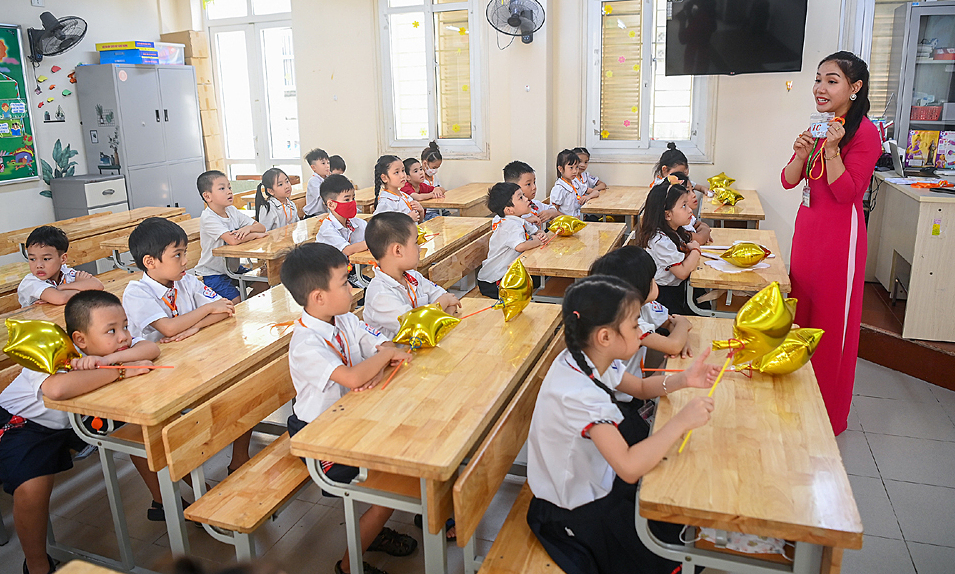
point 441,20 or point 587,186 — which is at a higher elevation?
point 441,20

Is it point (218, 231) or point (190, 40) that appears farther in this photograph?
point (190, 40)

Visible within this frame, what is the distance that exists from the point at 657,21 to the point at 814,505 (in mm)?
5670

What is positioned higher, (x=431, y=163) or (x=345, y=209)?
(x=431, y=163)

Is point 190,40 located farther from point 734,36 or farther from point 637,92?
point 734,36

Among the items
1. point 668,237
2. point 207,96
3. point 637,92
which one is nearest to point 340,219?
point 668,237

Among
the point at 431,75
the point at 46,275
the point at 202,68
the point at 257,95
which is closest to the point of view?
the point at 46,275

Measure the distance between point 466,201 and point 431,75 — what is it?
75.9 inches

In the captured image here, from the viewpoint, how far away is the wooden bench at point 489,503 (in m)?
1.63

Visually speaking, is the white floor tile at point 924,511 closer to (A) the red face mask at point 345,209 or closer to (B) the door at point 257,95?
(A) the red face mask at point 345,209

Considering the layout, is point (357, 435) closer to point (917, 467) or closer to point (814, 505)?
point (814, 505)

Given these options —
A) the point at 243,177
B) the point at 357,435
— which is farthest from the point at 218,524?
the point at 243,177

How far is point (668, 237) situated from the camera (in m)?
3.25

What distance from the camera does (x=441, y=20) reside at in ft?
22.6

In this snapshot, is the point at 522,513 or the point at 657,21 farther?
the point at 657,21
